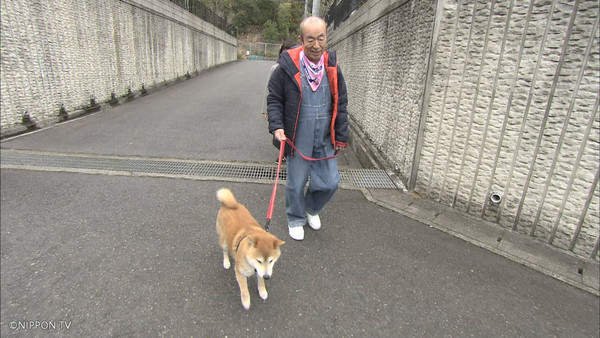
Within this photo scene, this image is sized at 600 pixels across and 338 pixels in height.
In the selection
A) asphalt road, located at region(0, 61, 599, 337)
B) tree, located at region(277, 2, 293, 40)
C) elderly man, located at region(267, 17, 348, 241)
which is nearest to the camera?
asphalt road, located at region(0, 61, 599, 337)

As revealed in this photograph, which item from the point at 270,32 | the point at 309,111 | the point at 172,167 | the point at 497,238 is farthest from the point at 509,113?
the point at 270,32

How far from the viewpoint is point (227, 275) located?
109 inches

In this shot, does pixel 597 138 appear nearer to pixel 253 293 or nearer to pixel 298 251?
pixel 298 251

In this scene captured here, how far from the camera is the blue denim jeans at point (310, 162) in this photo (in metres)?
2.99

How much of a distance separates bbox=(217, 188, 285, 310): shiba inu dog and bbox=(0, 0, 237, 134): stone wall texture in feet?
20.8

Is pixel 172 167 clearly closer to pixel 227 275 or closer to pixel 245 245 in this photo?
pixel 227 275

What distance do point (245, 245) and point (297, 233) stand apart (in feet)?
3.89

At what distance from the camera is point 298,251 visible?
314cm

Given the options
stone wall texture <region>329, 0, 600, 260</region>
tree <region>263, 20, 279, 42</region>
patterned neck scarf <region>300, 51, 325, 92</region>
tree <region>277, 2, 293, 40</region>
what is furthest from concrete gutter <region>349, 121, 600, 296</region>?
tree <region>277, 2, 293, 40</region>

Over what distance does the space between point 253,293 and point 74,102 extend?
836cm

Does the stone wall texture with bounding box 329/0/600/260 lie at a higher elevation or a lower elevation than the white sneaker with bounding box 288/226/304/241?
higher

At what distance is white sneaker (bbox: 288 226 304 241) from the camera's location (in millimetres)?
3324

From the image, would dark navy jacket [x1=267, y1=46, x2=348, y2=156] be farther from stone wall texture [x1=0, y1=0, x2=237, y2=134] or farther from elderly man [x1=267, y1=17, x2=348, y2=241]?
stone wall texture [x1=0, y1=0, x2=237, y2=134]

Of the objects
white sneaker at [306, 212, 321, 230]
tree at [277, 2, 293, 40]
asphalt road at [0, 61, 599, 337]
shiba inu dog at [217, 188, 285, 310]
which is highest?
tree at [277, 2, 293, 40]
